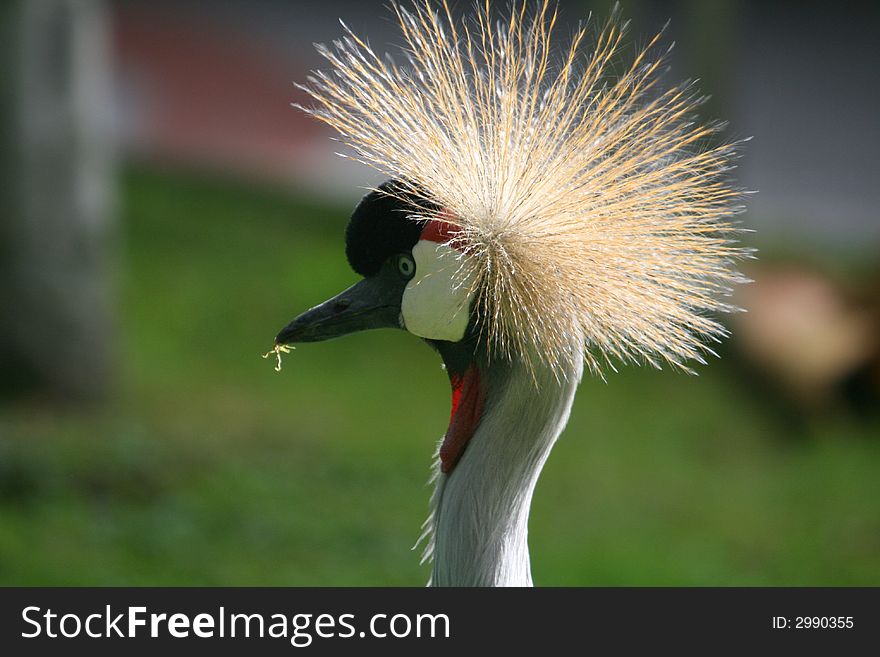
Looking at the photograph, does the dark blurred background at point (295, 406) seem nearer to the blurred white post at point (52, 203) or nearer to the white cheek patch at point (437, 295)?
the blurred white post at point (52, 203)

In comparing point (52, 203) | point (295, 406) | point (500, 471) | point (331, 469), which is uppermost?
point (52, 203)

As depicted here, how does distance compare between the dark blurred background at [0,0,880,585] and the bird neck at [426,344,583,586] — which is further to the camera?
the dark blurred background at [0,0,880,585]

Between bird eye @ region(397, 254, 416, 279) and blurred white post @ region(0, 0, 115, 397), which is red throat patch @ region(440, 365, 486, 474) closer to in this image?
bird eye @ region(397, 254, 416, 279)

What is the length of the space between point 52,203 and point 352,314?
2.40 m

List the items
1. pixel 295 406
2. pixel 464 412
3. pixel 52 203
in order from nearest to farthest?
pixel 464 412 → pixel 52 203 → pixel 295 406

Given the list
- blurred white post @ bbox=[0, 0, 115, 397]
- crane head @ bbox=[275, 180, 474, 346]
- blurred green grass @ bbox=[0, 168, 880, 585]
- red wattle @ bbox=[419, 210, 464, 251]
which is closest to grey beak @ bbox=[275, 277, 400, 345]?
crane head @ bbox=[275, 180, 474, 346]

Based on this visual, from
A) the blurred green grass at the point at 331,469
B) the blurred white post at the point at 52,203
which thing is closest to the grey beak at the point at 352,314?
the blurred green grass at the point at 331,469

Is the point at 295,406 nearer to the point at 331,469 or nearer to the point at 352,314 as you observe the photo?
the point at 331,469

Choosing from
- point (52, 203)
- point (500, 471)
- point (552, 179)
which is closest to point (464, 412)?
point (500, 471)

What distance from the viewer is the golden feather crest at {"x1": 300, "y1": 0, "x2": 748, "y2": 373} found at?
4.00 feet

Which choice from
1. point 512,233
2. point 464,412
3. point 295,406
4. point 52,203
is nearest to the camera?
point 512,233

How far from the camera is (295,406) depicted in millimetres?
3854

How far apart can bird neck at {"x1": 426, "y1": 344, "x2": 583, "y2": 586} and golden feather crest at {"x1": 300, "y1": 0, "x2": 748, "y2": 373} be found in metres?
0.04

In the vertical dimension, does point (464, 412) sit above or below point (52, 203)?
below
